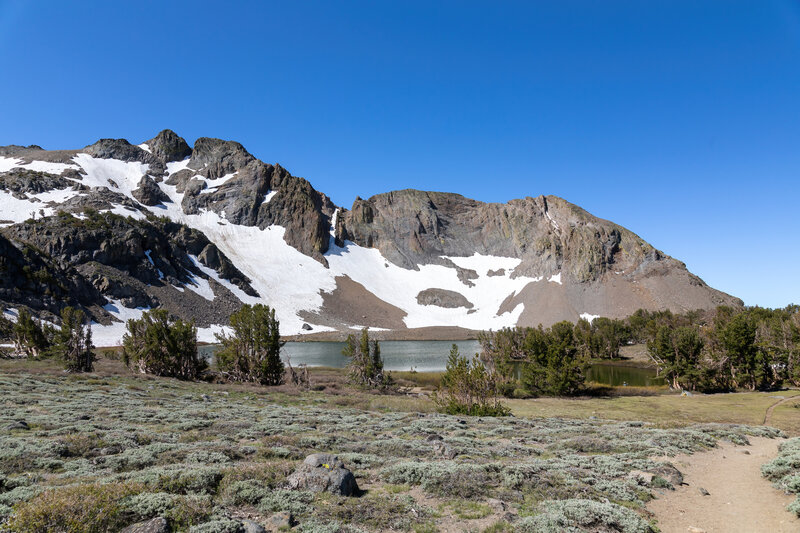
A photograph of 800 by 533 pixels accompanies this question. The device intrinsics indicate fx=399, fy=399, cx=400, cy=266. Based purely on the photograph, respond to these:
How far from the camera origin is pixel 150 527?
7.09 meters

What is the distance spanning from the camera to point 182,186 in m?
200

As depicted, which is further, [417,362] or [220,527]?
[417,362]

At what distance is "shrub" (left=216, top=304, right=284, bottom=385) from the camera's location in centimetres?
4625

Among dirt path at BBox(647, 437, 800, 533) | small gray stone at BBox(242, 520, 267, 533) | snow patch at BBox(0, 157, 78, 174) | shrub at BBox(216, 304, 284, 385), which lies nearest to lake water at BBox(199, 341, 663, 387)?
shrub at BBox(216, 304, 284, 385)

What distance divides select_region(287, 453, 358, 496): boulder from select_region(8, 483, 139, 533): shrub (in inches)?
154

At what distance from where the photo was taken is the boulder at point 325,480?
10.1 m

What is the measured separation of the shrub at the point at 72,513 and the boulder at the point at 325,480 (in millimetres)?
3921

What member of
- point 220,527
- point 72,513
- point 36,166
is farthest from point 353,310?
point 72,513

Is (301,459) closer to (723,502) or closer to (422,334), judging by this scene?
(723,502)

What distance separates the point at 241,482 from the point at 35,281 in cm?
11703

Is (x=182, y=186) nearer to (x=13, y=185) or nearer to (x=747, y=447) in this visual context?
(x=13, y=185)

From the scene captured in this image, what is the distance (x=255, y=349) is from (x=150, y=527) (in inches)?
1653

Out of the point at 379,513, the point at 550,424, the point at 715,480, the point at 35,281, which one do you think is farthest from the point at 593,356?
the point at 35,281

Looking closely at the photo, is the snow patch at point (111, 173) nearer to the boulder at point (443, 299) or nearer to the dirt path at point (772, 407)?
the boulder at point (443, 299)
